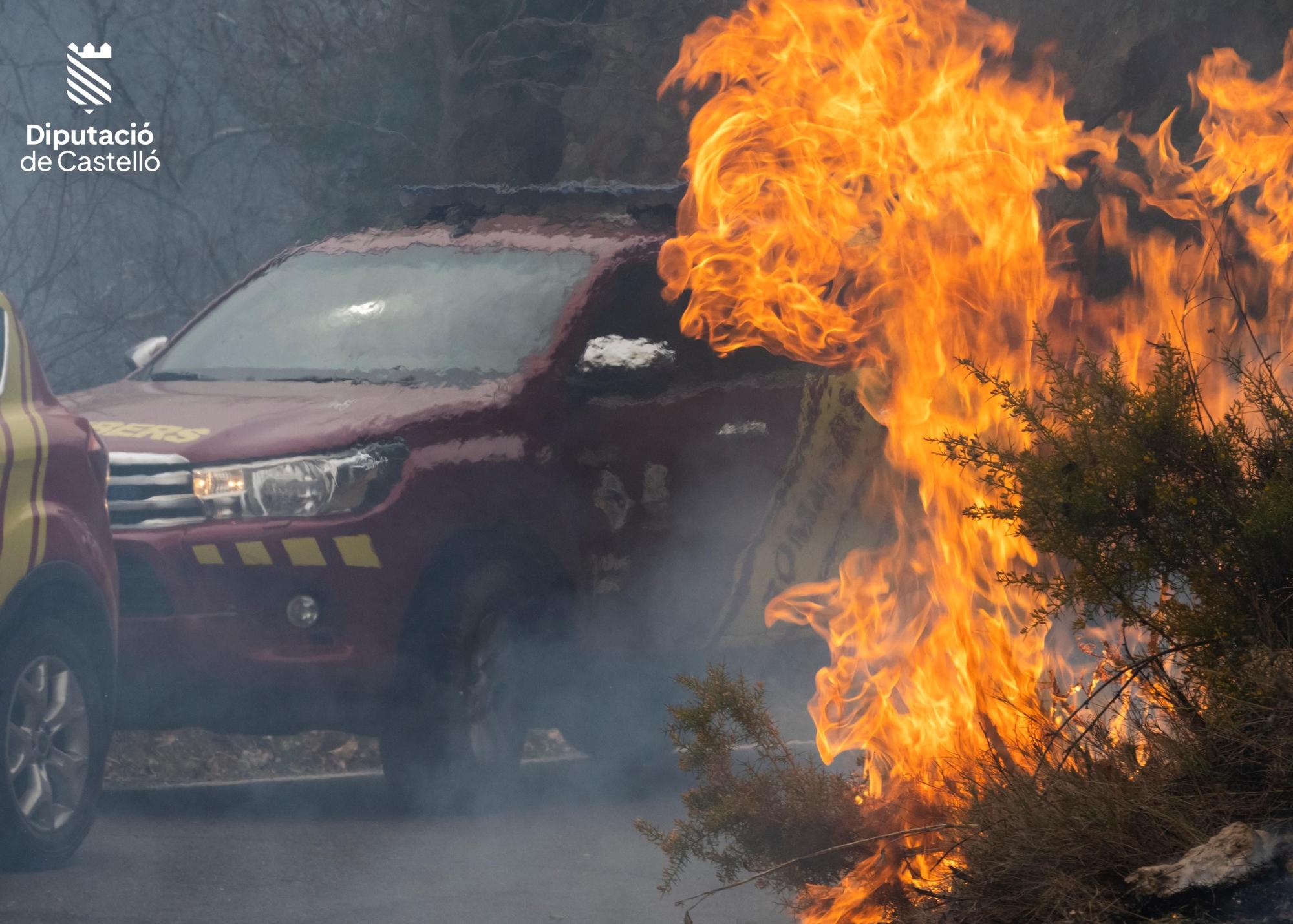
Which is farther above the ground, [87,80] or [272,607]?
[87,80]

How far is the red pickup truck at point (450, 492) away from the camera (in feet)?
23.1

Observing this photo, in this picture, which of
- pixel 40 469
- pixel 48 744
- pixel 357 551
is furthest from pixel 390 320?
pixel 48 744

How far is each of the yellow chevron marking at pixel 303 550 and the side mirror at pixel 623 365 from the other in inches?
54.5

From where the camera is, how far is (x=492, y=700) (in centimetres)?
733

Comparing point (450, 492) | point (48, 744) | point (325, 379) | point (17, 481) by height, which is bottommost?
point (48, 744)

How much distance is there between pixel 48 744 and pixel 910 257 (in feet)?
11.2

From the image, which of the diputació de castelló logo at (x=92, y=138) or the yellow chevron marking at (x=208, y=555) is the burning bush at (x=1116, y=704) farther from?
the diputació de castelló logo at (x=92, y=138)

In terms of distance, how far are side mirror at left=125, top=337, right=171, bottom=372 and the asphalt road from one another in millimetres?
2037

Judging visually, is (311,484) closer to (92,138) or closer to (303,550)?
(303,550)

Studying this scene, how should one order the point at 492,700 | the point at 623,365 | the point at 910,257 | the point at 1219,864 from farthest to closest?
the point at 623,365
the point at 492,700
the point at 910,257
the point at 1219,864

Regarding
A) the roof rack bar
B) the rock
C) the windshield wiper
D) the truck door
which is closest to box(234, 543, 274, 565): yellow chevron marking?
the windshield wiper

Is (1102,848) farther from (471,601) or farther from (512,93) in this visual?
(512,93)

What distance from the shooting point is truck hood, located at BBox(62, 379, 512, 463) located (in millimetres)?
7102

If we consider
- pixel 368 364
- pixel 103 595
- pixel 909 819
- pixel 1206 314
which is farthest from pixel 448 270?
pixel 909 819
